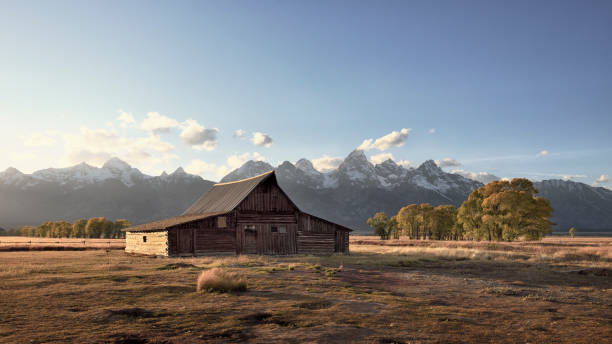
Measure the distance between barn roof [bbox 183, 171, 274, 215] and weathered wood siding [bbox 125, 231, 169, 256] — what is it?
20.8 ft

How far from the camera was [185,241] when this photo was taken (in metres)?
36.9

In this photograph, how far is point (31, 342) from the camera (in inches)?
337

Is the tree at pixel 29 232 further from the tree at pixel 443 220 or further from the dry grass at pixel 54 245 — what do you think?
the tree at pixel 443 220

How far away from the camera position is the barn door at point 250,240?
39.6m

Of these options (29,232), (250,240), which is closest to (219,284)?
(250,240)

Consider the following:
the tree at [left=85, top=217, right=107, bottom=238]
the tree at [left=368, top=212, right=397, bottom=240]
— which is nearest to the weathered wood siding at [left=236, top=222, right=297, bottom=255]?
the tree at [left=368, top=212, right=397, bottom=240]

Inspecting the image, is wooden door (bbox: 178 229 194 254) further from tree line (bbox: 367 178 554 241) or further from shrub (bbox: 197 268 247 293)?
tree line (bbox: 367 178 554 241)

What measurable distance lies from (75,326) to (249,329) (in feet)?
14.5

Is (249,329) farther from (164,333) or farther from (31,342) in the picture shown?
(31,342)

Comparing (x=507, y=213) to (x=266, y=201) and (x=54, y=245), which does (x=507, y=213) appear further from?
(x=54, y=245)

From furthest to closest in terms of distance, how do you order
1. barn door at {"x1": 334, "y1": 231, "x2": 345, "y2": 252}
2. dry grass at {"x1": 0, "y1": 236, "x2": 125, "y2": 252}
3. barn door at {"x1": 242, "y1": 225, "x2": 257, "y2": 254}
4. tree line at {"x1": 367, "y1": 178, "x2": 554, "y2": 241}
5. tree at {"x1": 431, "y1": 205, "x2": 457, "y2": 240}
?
tree at {"x1": 431, "y1": 205, "x2": 457, "y2": 240} < tree line at {"x1": 367, "y1": 178, "x2": 554, "y2": 241} < dry grass at {"x1": 0, "y1": 236, "x2": 125, "y2": 252} < barn door at {"x1": 334, "y1": 231, "x2": 345, "y2": 252} < barn door at {"x1": 242, "y1": 225, "x2": 257, "y2": 254}

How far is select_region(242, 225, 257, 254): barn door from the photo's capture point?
130 ft

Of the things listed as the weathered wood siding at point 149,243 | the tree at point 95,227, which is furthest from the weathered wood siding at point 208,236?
the tree at point 95,227

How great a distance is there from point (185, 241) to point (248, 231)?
20.5 feet
